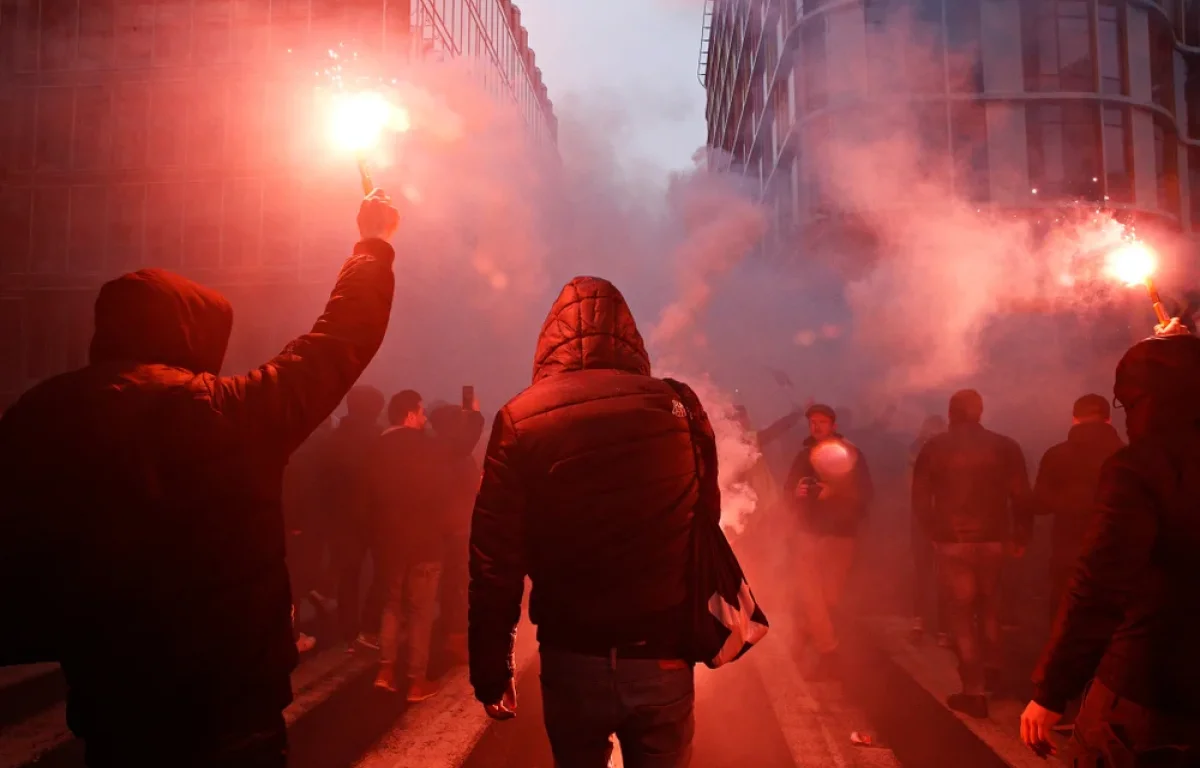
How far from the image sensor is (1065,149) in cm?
2014

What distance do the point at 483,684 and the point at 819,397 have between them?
15.1 metres

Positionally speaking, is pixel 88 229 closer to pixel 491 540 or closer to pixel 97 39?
pixel 97 39

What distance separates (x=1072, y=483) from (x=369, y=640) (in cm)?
506

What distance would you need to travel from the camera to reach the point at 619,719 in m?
2.10

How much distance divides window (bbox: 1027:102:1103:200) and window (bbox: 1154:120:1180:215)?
2737 mm

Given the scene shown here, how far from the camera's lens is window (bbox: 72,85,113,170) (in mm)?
22609

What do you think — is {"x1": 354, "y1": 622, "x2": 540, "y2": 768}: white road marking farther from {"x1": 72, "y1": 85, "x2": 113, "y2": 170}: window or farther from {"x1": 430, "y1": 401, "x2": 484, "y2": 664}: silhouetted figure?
{"x1": 72, "y1": 85, "x2": 113, "y2": 170}: window

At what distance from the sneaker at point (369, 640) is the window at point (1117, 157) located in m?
21.7

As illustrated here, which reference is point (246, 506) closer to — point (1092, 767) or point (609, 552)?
point (609, 552)

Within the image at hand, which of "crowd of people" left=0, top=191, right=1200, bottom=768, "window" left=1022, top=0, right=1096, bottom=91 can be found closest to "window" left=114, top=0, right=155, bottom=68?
"window" left=1022, top=0, right=1096, bottom=91

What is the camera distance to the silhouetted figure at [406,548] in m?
5.22

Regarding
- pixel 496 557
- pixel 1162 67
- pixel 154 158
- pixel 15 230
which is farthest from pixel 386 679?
pixel 1162 67

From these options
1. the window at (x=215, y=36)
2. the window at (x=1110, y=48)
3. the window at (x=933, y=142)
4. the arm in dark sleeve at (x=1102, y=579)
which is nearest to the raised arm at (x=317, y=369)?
the arm in dark sleeve at (x=1102, y=579)

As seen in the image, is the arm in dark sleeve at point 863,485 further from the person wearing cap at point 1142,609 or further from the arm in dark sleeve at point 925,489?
the person wearing cap at point 1142,609
